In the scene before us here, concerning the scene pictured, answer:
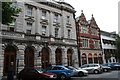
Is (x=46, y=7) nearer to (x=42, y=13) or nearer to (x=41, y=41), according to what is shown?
(x=42, y=13)

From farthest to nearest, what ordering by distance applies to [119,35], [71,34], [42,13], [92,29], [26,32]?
[119,35] < [92,29] < [71,34] < [42,13] < [26,32]

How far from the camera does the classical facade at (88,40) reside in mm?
27156

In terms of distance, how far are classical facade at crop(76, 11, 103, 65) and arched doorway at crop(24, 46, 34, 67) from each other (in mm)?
11072

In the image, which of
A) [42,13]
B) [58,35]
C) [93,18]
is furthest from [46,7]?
[93,18]

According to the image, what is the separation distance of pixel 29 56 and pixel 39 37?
3.43m

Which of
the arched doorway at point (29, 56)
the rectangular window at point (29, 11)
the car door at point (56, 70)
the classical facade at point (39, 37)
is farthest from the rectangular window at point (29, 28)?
the car door at point (56, 70)

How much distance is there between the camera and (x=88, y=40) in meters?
29.4

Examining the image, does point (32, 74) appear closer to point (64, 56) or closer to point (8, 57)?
point (8, 57)

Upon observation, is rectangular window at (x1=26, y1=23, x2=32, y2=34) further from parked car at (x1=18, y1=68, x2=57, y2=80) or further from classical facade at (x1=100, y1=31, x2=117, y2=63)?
classical facade at (x1=100, y1=31, x2=117, y2=63)

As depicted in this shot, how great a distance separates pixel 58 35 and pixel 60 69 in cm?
1018

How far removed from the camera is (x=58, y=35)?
2292cm

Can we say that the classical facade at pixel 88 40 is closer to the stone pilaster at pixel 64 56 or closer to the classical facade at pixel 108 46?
the classical facade at pixel 108 46

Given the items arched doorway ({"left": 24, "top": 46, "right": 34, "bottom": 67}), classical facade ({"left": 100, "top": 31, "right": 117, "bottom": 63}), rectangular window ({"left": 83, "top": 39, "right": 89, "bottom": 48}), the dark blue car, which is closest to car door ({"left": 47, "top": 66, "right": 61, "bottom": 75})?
the dark blue car

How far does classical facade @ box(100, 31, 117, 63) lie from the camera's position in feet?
110
